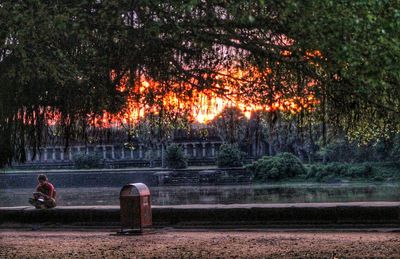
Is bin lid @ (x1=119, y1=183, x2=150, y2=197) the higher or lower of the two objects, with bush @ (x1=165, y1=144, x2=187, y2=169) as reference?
lower

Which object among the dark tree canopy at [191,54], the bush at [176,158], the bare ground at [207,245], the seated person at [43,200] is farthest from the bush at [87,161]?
the dark tree canopy at [191,54]

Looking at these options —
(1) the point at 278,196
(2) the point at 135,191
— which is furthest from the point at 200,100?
(1) the point at 278,196

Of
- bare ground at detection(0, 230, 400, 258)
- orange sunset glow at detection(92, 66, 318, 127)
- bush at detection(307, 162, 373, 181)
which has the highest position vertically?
orange sunset glow at detection(92, 66, 318, 127)

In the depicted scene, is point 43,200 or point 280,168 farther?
point 280,168

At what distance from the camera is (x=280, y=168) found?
2276 inches

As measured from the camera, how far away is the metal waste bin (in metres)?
19.0

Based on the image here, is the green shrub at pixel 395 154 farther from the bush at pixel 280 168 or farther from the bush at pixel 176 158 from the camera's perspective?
the bush at pixel 176 158

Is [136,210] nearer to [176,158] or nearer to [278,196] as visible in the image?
[278,196]

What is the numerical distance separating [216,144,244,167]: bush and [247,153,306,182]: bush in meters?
3.62

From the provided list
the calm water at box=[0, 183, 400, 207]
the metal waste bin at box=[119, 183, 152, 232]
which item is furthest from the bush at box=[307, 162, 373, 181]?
the metal waste bin at box=[119, 183, 152, 232]

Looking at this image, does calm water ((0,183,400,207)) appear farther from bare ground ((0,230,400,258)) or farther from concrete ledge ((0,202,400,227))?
bare ground ((0,230,400,258))

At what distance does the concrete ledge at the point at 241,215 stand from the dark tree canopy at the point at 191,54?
11.9 ft

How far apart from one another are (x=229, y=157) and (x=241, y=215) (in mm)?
43178

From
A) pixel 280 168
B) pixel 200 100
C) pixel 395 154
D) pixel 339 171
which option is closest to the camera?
pixel 200 100
